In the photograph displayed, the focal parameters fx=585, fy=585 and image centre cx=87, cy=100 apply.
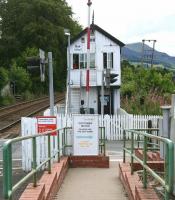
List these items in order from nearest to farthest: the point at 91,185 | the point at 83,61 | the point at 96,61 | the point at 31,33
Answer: the point at 91,185 < the point at 83,61 < the point at 96,61 < the point at 31,33

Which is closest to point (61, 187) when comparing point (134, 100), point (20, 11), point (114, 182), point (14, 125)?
point (114, 182)

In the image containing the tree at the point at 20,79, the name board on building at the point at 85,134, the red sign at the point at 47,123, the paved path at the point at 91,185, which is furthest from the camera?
the tree at the point at 20,79

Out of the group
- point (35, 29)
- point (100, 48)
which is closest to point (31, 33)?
point (35, 29)

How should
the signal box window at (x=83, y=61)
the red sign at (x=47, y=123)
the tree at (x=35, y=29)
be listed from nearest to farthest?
the red sign at (x=47, y=123) → the signal box window at (x=83, y=61) → the tree at (x=35, y=29)

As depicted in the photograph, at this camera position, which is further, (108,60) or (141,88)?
(141,88)

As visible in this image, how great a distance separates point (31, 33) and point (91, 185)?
212 ft

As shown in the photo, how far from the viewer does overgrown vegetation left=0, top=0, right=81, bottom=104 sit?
75.8 m

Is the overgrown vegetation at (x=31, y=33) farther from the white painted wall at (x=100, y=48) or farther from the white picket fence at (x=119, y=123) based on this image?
the white picket fence at (x=119, y=123)

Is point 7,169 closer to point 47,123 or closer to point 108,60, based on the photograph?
point 47,123

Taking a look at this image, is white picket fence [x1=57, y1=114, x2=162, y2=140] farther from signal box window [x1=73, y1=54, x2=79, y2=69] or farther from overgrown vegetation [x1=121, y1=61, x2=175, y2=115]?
signal box window [x1=73, y1=54, x2=79, y2=69]

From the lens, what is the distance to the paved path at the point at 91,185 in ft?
35.1

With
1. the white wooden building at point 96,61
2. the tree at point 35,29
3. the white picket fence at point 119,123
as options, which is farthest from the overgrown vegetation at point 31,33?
the white picket fence at point 119,123

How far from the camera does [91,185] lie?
12336 millimetres

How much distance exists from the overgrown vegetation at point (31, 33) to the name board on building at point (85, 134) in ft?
181
